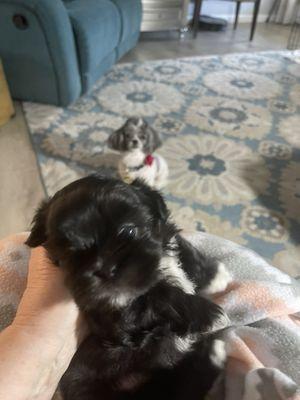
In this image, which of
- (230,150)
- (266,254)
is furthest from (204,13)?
(266,254)

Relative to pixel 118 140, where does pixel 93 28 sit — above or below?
above

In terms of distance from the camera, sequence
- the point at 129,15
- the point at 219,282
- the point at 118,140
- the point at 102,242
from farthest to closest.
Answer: the point at 129,15
the point at 118,140
the point at 219,282
the point at 102,242

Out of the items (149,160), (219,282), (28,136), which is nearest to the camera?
(219,282)

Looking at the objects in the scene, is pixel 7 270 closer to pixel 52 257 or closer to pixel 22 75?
pixel 52 257

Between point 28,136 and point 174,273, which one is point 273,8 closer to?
point 28,136

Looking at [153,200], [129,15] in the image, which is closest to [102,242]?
[153,200]

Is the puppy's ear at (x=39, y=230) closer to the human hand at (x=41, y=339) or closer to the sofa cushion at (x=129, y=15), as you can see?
the human hand at (x=41, y=339)

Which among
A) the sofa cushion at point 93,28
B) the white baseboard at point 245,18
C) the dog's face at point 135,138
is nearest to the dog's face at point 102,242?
the dog's face at point 135,138
